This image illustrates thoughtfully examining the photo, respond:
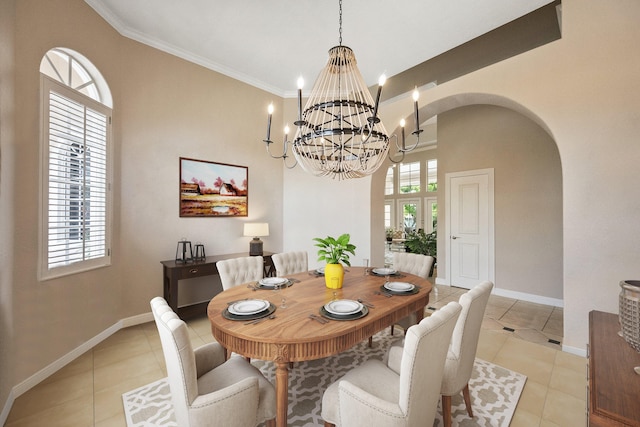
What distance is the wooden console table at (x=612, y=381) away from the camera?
75 cm

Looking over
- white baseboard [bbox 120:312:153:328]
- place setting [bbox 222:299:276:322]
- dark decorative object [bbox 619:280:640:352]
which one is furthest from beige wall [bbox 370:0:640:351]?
white baseboard [bbox 120:312:153:328]

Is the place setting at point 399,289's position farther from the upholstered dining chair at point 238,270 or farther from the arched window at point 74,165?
the arched window at point 74,165

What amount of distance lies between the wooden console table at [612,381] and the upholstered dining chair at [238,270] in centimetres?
245

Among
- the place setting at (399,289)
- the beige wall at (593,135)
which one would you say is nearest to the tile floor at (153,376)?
the beige wall at (593,135)

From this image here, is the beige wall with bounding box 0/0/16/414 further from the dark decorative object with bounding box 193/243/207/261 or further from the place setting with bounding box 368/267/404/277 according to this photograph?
the place setting with bounding box 368/267/404/277

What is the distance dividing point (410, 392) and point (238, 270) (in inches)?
78.9

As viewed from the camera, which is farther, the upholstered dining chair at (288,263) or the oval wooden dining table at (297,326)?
the upholstered dining chair at (288,263)

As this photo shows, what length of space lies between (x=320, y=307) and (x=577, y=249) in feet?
8.62

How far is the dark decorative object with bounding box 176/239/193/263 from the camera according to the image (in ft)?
11.5

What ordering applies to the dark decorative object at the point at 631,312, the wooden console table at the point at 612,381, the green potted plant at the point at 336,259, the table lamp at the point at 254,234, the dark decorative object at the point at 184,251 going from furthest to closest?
the table lamp at the point at 254,234 → the dark decorative object at the point at 184,251 → the green potted plant at the point at 336,259 → the dark decorative object at the point at 631,312 → the wooden console table at the point at 612,381

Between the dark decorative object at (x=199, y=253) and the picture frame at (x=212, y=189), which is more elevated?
the picture frame at (x=212, y=189)

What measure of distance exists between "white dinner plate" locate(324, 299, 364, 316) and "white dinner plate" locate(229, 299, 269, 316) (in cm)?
42

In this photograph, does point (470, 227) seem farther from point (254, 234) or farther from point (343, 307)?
point (343, 307)

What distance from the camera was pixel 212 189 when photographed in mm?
3949
